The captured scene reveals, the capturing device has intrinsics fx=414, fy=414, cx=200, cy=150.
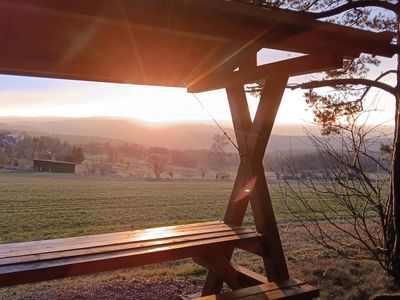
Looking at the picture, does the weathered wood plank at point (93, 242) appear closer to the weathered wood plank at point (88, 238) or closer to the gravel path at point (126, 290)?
the weathered wood plank at point (88, 238)

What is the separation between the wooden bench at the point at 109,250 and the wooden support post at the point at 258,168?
0.15m

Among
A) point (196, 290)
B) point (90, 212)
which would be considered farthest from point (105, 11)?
point (90, 212)

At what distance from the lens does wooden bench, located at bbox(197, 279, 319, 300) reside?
2.64 m

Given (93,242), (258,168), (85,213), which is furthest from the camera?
(85,213)

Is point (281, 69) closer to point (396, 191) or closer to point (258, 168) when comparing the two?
point (258, 168)

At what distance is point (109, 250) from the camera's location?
2.53 metres

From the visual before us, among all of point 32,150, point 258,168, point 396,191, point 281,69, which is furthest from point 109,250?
point 32,150

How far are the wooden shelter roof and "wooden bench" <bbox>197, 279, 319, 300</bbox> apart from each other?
1.60 metres

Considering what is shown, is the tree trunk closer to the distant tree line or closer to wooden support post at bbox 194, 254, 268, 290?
wooden support post at bbox 194, 254, 268, 290

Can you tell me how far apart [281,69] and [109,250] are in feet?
5.54

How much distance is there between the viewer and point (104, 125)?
16862 cm

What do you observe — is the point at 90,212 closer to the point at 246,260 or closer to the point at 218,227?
the point at 246,260

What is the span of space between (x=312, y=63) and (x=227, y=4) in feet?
2.91

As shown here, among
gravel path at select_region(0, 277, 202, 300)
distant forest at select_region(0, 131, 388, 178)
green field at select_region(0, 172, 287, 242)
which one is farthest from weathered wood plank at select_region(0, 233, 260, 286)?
distant forest at select_region(0, 131, 388, 178)
